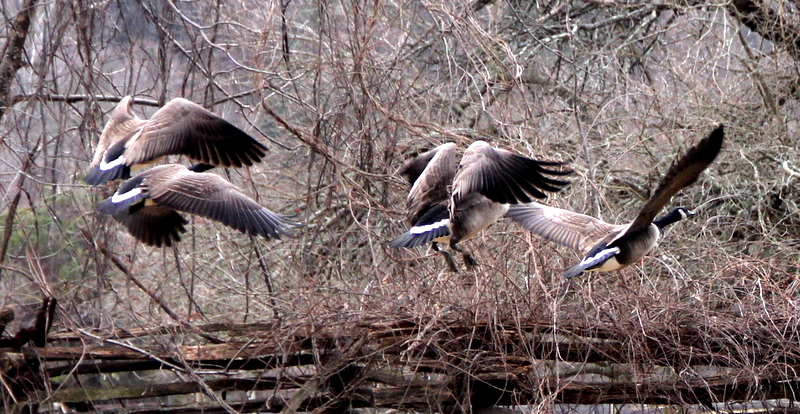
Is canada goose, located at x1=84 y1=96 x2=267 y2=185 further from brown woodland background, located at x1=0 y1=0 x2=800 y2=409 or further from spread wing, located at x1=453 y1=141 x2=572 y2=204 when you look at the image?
spread wing, located at x1=453 y1=141 x2=572 y2=204

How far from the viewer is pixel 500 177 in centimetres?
521

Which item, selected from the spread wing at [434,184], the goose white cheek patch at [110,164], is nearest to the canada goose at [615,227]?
the spread wing at [434,184]

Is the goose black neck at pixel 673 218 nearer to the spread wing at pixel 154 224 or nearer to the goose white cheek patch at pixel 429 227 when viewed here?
the goose white cheek patch at pixel 429 227

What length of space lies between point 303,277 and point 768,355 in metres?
2.79

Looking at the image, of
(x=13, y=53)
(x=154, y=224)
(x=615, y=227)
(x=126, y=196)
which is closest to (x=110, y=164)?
(x=126, y=196)

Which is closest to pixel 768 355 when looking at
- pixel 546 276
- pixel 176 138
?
pixel 546 276

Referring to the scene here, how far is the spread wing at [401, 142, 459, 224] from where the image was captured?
5.68 metres

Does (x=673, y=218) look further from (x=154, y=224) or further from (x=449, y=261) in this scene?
(x=154, y=224)

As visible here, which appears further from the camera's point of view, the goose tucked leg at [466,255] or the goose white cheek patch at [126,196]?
the goose tucked leg at [466,255]

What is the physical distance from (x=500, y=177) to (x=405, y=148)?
5.33ft

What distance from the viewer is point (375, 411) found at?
6359 millimetres

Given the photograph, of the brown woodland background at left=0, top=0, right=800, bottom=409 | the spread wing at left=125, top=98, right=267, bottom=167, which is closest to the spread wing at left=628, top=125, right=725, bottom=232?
the brown woodland background at left=0, top=0, right=800, bottom=409

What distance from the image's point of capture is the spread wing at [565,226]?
18.5ft

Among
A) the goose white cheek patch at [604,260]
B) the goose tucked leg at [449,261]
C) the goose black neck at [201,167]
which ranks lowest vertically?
the goose tucked leg at [449,261]
